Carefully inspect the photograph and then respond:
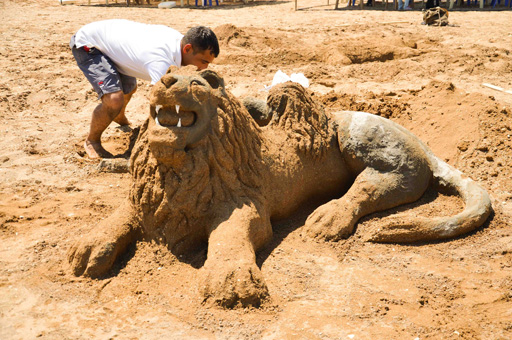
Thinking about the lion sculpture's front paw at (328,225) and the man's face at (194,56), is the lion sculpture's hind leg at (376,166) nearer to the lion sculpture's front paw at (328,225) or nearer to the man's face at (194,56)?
the lion sculpture's front paw at (328,225)

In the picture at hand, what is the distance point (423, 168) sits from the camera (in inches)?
143

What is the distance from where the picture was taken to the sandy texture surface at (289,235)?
2492mm

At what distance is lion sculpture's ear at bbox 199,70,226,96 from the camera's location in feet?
9.91

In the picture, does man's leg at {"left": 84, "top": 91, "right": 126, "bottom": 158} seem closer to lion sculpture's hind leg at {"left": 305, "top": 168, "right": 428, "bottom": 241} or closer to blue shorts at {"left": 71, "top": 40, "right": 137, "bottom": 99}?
blue shorts at {"left": 71, "top": 40, "right": 137, "bottom": 99}

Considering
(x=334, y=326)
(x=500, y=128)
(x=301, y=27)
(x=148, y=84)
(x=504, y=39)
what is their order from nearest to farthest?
(x=334, y=326), (x=500, y=128), (x=148, y=84), (x=504, y=39), (x=301, y=27)

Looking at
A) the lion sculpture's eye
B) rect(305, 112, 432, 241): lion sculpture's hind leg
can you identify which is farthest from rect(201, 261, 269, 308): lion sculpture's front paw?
the lion sculpture's eye

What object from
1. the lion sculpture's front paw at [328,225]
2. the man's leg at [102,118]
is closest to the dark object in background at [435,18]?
the man's leg at [102,118]

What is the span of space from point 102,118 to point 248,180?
7.19ft

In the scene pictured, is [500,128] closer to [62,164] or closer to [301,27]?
[62,164]

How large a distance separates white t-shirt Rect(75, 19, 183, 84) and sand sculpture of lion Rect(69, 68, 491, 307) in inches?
43.2

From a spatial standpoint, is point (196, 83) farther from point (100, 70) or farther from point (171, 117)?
point (100, 70)

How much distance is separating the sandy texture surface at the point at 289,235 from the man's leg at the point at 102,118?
15cm

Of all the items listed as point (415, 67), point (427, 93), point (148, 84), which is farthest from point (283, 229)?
point (415, 67)

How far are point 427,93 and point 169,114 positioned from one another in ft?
11.8
